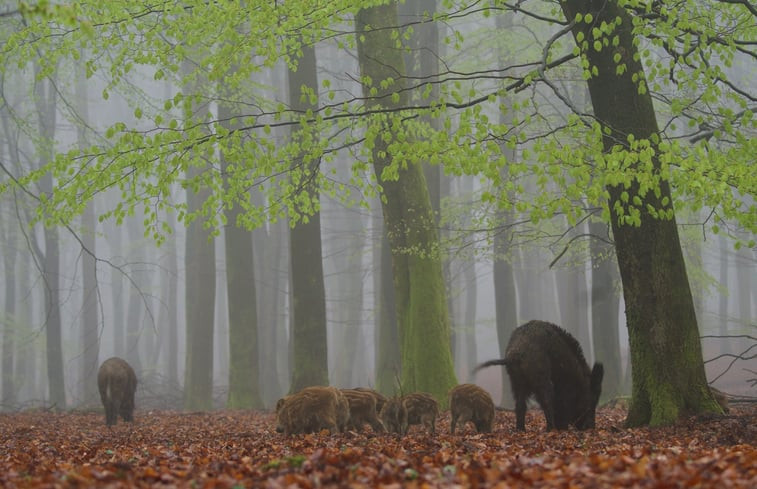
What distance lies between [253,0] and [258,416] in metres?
9.21

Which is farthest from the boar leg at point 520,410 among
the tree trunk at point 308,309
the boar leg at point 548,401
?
the tree trunk at point 308,309

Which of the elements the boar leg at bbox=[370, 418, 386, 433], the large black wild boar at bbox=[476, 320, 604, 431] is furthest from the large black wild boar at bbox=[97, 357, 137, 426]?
the large black wild boar at bbox=[476, 320, 604, 431]

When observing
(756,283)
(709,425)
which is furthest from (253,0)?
(756,283)

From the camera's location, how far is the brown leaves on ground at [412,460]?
187 inches

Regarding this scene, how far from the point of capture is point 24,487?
4.72 m

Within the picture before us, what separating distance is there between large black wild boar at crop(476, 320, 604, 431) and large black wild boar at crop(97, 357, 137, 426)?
317 inches

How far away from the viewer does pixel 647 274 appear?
28.9 ft

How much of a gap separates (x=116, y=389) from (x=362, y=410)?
662 cm

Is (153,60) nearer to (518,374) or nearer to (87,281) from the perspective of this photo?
(518,374)

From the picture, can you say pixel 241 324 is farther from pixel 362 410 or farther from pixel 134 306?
pixel 134 306

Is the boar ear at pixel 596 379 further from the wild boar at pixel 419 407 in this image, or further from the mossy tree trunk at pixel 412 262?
the mossy tree trunk at pixel 412 262

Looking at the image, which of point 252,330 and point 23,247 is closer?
point 252,330

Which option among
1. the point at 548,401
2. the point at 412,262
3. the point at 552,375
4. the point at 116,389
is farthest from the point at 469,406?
the point at 116,389

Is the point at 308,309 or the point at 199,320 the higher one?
the point at 199,320
